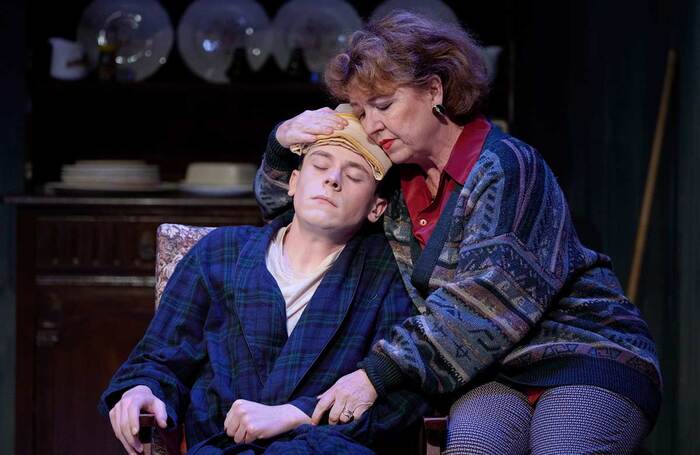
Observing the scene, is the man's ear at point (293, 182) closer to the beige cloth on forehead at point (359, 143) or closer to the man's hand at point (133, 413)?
the beige cloth on forehead at point (359, 143)

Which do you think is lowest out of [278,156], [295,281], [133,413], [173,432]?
[173,432]

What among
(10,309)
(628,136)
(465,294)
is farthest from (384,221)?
(10,309)

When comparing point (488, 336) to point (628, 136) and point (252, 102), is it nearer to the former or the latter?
point (628, 136)

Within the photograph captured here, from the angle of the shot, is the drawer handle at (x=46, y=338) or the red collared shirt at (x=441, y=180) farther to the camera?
the drawer handle at (x=46, y=338)

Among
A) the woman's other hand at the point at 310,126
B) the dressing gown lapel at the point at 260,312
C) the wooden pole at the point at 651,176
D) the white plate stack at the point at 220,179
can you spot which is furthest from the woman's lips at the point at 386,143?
the white plate stack at the point at 220,179

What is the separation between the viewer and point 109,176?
411cm

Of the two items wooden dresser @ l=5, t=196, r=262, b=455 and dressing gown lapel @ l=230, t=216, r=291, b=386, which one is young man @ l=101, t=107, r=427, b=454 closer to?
dressing gown lapel @ l=230, t=216, r=291, b=386

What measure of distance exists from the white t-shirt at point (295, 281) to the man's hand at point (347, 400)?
25cm

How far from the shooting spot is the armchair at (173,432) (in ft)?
7.27

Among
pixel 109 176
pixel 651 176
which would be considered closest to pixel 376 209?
pixel 651 176

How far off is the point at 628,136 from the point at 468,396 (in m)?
1.94

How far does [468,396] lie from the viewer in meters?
2.46

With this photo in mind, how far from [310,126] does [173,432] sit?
803 millimetres

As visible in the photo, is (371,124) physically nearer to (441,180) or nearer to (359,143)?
(359,143)
